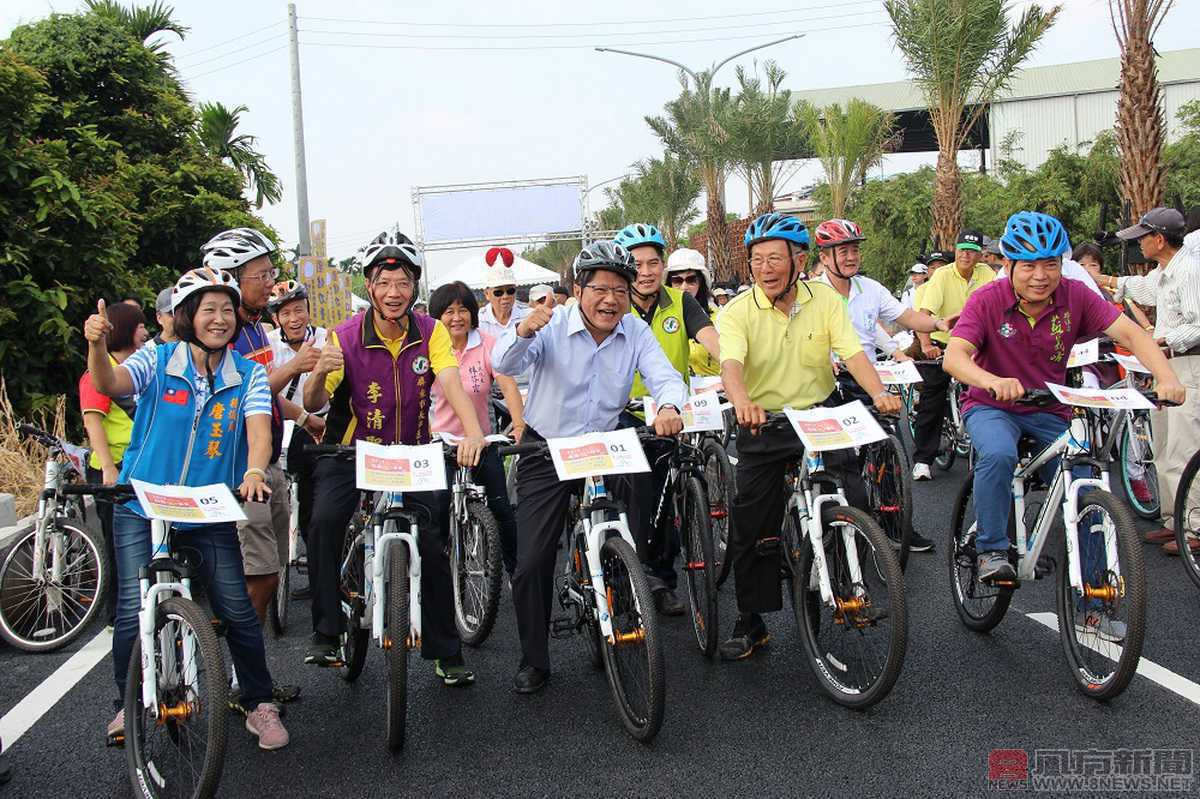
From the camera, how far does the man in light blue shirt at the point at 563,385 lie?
5.27 meters

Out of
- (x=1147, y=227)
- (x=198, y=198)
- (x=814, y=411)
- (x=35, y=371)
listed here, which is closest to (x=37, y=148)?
(x=35, y=371)

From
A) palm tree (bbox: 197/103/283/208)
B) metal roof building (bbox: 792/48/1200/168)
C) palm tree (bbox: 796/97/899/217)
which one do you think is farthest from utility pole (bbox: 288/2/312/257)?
metal roof building (bbox: 792/48/1200/168)

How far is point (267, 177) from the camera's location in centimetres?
2334

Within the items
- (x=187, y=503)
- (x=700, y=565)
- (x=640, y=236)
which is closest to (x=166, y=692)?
(x=187, y=503)

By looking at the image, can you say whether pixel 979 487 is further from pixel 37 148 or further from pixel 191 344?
pixel 37 148

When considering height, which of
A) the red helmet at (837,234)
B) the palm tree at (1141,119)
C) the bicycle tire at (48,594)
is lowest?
the bicycle tire at (48,594)

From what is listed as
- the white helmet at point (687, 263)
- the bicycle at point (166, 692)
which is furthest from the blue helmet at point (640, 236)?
A: the bicycle at point (166, 692)

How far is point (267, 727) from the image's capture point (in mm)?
4801

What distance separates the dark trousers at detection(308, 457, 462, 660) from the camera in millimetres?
5293

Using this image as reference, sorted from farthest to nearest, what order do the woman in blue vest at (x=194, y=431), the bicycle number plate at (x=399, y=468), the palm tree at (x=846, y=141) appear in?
the palm tree at (x=846, y=141), the bicycle number plate at (x=399, y=468), the woman in blue vest at (x=194, y=431)

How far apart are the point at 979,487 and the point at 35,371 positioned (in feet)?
29.9

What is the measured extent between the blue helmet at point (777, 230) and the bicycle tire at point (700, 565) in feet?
4.31

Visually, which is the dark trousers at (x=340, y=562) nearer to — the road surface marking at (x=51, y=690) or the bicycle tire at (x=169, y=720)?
the bicycle tire at (x=169, y=720)

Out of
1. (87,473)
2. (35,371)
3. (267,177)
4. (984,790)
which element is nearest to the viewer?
(984,790)
